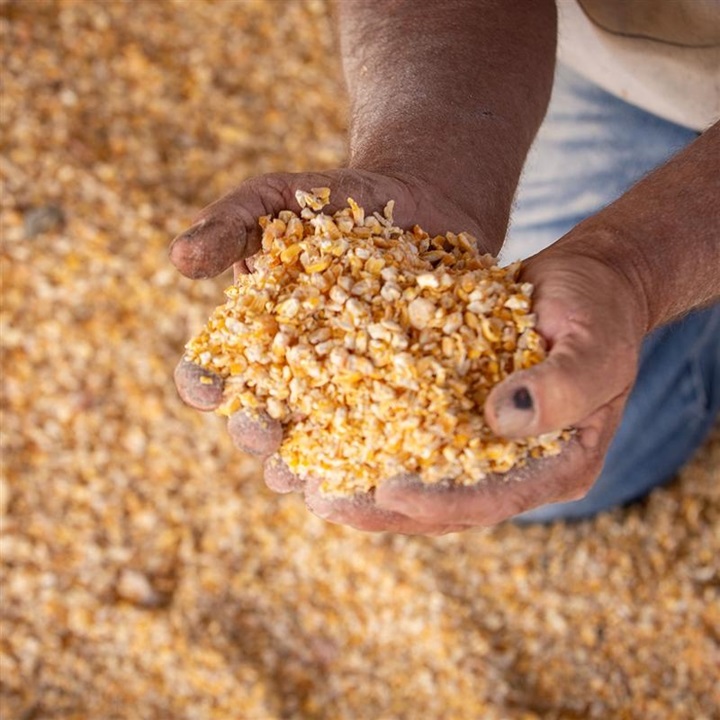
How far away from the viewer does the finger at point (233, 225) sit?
1.23 meters

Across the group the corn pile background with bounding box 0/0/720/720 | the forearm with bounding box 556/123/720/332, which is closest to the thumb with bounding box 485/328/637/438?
the forearm with bounding box 556/123/720/332

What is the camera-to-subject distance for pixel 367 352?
3.99ft

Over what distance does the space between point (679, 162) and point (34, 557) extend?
5.46ft

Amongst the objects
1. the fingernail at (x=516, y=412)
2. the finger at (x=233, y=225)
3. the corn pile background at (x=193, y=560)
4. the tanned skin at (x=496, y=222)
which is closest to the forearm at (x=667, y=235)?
the tanned skin at (x=496, y=222)

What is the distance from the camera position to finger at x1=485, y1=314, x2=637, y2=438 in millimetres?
1110

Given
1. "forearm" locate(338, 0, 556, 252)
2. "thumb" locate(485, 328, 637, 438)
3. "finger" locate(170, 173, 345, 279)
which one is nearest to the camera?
"thumb" locate(485, 328, 637, 438)

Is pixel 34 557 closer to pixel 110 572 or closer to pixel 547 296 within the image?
pixel 110 572

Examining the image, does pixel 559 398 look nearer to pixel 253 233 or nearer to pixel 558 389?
pixel 558 389

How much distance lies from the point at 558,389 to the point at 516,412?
2.2 inches

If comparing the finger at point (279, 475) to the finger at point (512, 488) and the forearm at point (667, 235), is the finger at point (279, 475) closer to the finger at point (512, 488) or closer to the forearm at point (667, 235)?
the finger at point (512, 488)

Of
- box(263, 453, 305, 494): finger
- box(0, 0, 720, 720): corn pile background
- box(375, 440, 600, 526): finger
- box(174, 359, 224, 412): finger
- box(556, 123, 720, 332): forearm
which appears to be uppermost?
box(556, 123, 720, 332): forearm

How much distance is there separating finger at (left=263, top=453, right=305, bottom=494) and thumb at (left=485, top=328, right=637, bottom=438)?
1.00 ft

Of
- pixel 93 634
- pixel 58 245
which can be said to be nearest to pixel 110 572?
pixel 93 634

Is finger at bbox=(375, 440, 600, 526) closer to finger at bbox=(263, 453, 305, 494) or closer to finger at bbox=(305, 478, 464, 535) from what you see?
finger at bbox=(305, 478, 464, 535)
